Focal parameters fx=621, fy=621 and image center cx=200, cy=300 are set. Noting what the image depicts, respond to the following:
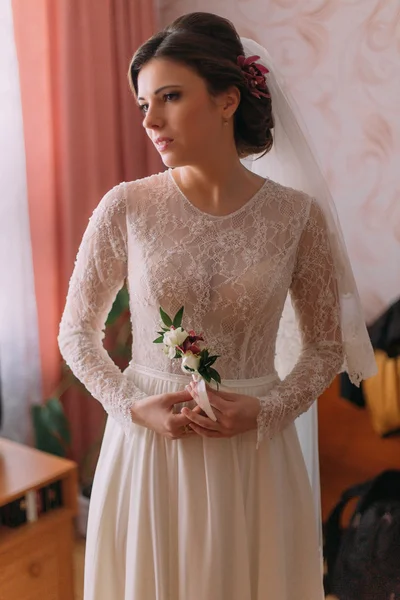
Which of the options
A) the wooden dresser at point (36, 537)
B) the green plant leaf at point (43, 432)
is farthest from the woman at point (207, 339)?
the green plant leaf at point (43, 432)

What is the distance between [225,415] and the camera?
3.57 feet

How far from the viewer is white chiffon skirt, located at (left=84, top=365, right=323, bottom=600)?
1.14 meters

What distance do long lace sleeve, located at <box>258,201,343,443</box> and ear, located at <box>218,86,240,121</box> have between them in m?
0.25

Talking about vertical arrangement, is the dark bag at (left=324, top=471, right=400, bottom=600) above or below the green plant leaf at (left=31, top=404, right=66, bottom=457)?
below

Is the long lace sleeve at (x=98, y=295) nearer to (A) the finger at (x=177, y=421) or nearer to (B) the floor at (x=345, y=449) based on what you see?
(A) the finger at (x=177, y=421)

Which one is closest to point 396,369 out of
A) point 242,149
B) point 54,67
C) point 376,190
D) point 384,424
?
point 384,424

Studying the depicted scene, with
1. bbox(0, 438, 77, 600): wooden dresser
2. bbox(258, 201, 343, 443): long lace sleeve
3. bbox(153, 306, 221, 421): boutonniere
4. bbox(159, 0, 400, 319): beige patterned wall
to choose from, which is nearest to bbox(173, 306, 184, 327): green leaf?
bbox(153, 306, 221, 421): boutonniere

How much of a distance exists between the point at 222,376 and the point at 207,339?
8 cm

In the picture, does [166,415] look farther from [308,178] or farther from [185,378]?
[308,178]

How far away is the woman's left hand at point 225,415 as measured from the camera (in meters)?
1.08

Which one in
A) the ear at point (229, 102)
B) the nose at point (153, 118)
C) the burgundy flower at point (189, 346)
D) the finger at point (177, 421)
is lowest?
the finger at point (177, 421)

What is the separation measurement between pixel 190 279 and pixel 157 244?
97 mm

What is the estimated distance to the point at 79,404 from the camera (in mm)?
2383

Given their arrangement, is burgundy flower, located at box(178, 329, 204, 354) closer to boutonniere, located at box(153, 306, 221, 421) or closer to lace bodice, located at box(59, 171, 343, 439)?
boutonniere, located at box(153, 306, 221, 421)
